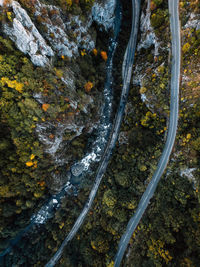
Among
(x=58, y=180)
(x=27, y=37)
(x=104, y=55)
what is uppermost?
(x=104, y=55)

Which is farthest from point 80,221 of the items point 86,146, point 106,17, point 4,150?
point 106,17

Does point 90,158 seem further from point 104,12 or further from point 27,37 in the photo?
point 104,12

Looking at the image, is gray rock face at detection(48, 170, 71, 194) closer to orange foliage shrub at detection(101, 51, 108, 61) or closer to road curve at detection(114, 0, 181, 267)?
road curve at detection(114, 0, 181, 267)

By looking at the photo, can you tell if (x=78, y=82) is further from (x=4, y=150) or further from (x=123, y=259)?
(x=123, y=259)

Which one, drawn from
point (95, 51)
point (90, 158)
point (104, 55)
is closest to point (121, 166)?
point (90, 158)

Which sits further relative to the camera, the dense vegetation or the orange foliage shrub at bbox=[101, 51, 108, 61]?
the orange foliage shrub at bbox=[101, 51, 108, 61]

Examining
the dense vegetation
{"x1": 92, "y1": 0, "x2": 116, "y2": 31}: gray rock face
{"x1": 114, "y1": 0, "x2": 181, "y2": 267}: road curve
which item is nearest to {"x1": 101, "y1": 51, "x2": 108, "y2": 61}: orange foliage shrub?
the dense vegetation
